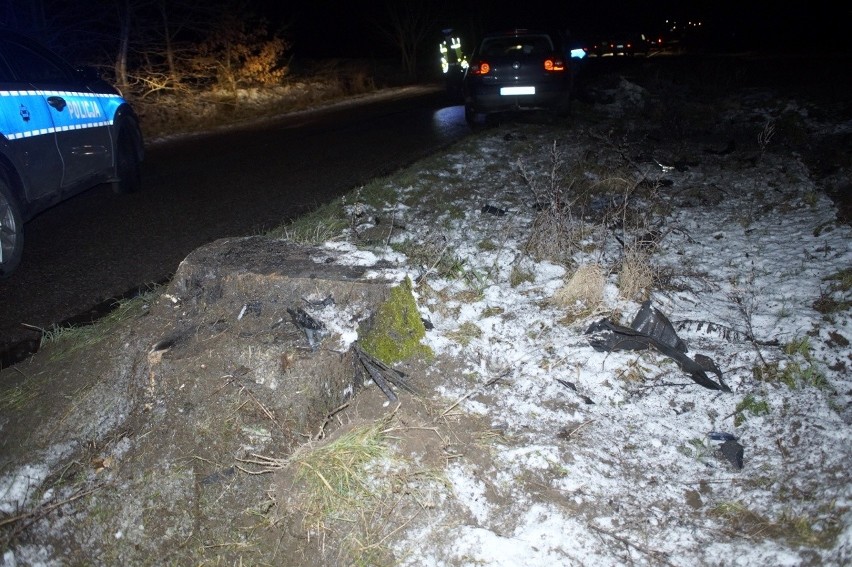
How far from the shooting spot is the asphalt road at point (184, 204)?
4.62 meters

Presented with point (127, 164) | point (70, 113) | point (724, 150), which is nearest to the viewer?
point (70, 113)

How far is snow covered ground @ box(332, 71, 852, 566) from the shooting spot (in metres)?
2.51

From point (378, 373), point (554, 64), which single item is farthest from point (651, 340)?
point (554, 64)

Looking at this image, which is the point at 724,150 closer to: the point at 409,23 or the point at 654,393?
the point at 654,393

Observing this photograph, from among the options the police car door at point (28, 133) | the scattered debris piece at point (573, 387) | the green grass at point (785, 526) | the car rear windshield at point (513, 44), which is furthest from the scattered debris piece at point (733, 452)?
the car rear windshield at point (513, 44)

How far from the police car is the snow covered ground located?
2897mm

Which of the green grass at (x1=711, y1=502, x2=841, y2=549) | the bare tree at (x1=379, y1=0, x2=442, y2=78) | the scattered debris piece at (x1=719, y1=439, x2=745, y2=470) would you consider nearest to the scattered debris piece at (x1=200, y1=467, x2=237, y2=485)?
the green grass at (x1=711, y1=502, x2=841, y2=549)

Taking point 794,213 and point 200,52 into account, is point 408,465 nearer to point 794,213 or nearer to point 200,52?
point 794,213

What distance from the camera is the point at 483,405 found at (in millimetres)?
3354

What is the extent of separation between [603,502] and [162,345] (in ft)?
8.01

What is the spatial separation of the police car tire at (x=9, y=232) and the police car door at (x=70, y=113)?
0.87 meters

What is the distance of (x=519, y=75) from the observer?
9.87 m

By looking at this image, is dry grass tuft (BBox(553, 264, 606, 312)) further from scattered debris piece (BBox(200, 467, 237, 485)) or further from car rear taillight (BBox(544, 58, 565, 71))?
car rear taillight (BBox(544, 58, 565, 71))

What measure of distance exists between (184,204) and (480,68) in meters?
5.61
